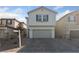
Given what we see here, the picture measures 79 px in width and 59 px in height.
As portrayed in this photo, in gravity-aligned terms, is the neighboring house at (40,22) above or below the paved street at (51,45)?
above

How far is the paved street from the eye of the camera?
37.2ft

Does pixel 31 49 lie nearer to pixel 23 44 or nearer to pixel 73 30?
pixel 23 44

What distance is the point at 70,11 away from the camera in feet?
36.8

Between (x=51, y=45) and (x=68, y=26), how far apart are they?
115cm

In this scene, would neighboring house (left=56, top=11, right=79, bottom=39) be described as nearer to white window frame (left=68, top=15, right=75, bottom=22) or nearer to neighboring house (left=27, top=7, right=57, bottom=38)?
white window frame (left=68, top=15, right=75, bottom=22)

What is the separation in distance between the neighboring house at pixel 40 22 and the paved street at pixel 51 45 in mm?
268

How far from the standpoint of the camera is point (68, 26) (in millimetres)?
11406

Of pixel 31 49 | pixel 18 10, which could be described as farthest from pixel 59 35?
pixel 18 10

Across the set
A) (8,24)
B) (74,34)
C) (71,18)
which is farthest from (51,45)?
(8,24)

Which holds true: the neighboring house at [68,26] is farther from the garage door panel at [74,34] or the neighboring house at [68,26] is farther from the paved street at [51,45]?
the paved street at [51,45]

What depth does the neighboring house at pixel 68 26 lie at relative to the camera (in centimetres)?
1134

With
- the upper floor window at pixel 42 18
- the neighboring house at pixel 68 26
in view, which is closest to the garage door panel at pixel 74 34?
the neighboring house at pixel 68 26
